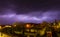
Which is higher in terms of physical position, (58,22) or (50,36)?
(58,22)

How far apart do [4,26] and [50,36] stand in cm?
795

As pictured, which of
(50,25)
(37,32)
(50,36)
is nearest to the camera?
(50,36)

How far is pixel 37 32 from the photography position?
23.9 m

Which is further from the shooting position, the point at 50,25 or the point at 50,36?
the point at 50,25

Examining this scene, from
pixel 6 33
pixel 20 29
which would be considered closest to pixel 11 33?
pixel 6 33

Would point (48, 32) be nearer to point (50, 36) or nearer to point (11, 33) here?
point (50, 36)

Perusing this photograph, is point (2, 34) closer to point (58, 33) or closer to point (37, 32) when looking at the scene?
point (37, 32)

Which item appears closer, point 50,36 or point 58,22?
point 50,36

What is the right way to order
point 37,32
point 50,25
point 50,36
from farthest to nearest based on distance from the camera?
point 50,25, point 37,32, point 50,36

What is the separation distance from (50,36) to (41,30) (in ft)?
10.9

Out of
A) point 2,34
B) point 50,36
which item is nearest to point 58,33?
point 50,36

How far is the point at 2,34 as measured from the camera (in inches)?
914

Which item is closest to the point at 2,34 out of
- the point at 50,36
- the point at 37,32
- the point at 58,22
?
the point at 37,32

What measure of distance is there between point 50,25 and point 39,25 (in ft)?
7.02
